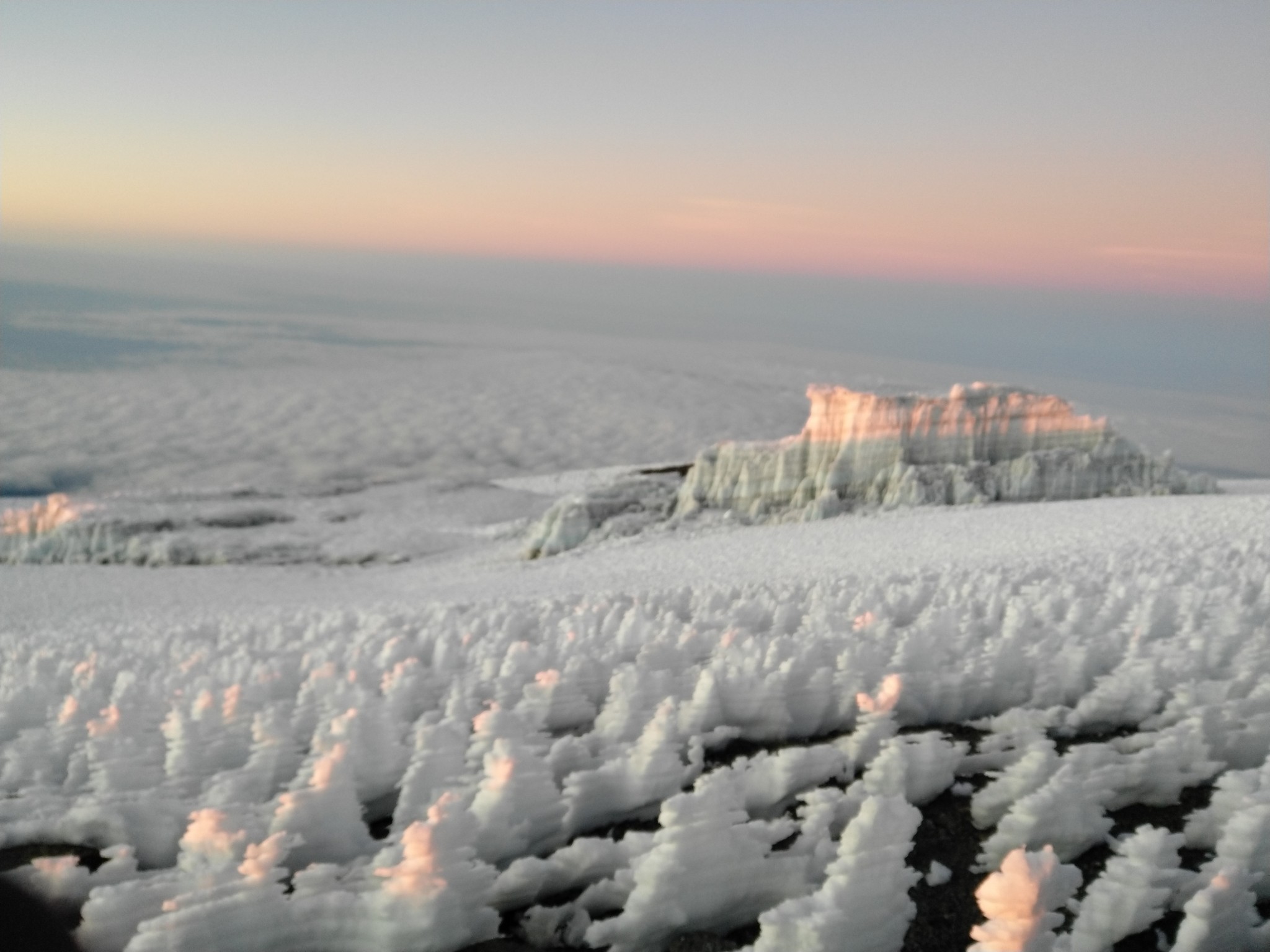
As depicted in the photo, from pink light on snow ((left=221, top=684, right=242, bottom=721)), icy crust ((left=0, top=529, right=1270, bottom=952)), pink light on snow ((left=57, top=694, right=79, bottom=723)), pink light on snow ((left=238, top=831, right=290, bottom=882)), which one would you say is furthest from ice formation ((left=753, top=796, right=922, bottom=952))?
pink light on snow ((left=57, top=694, right=79, bottom=723))

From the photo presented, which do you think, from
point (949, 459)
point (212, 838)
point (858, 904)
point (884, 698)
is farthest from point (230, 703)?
point (949, 459)

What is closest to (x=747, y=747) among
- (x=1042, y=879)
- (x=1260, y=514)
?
(x=1042, y=879)

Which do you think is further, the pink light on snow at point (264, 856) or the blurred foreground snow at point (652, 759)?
the pink light on snow at point (264, 856)

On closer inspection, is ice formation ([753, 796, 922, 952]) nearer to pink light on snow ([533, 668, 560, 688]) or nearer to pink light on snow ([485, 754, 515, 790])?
pink light on snow ([485, 754, 515, 790])

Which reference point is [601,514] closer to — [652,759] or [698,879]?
[652,759]

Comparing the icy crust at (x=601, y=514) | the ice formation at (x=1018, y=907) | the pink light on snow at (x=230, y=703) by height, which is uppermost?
the ice formation at (x=1018, y=907)

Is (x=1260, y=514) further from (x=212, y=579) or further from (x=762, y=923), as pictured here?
(x=212, y=579)

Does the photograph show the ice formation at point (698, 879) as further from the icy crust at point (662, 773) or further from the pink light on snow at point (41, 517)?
the pink light on snow at point (41, 517)

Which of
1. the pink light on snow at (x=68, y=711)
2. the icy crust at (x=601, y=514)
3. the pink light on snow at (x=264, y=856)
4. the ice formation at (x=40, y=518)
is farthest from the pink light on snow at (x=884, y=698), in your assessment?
the ice formation at (x=40, y=518)
